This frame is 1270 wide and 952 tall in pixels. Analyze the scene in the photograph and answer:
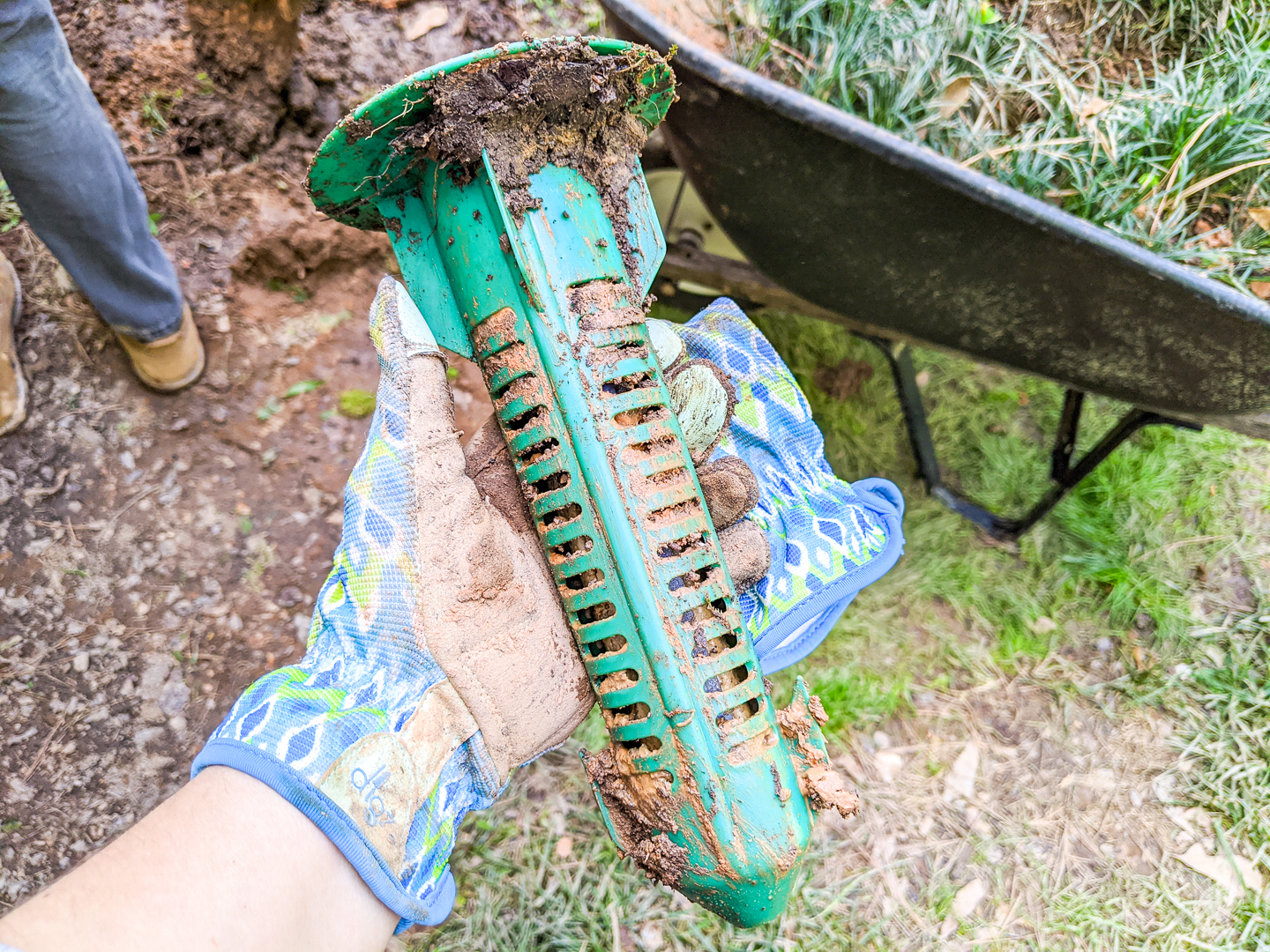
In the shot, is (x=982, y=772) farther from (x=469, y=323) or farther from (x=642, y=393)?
(x=469, y=323)

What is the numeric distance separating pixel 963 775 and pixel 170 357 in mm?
2344

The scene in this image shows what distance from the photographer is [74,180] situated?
142 centimetres

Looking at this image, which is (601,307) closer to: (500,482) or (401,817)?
(500,482)

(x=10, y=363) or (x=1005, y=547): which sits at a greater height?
(x=10, y=363)

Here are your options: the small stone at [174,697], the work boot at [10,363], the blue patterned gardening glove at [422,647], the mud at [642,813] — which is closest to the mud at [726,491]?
the blue patterned gardening glove at [422,647]

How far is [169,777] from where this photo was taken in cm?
166

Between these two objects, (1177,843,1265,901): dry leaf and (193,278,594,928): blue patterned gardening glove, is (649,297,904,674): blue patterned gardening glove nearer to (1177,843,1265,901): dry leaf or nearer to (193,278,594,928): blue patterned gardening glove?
(193,278,594,928): blue patterned gardening glove

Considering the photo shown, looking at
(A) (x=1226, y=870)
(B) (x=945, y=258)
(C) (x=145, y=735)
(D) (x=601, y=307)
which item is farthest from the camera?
(A) (x=1226, y=870)

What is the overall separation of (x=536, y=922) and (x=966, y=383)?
2.09m

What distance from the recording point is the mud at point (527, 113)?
99 centimetres

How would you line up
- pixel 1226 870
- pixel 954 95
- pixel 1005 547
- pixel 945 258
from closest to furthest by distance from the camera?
1. pixel 945 258
2. pixel 954 95
3. pixel 1226 870
4. pixel 1005 547

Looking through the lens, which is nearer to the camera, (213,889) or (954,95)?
(213,889)

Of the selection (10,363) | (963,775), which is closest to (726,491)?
(963,775)

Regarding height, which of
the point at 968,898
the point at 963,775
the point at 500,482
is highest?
the point at 500,482
